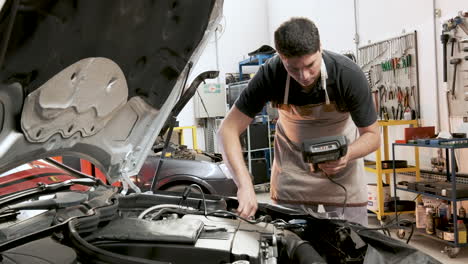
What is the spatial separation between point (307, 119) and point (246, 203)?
2.14 feet

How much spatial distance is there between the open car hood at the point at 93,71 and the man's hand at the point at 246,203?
41 cm

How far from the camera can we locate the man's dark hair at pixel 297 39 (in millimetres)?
1686

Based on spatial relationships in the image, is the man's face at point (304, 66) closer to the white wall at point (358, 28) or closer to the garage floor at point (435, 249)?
the garage floor at point (435, 249)

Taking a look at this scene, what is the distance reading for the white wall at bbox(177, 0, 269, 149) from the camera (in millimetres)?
8562

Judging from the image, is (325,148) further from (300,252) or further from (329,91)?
(300,252)

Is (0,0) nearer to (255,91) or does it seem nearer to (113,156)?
(113,156)

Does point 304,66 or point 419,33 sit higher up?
point 419,33

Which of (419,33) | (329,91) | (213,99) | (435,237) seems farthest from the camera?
(213,99)

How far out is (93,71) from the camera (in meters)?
1.13

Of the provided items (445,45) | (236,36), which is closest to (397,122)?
(445,45)

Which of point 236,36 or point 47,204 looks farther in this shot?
point 236,36

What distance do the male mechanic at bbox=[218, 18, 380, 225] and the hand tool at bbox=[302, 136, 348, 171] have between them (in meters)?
0.08

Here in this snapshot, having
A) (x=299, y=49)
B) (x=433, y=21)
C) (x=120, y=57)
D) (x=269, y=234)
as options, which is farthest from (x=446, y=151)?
(x=120, y=57)

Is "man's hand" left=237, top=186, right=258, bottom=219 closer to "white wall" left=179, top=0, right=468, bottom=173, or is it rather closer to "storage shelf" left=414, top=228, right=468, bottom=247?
"storage shelf" left=414, top=228, right=468, bottom=247
